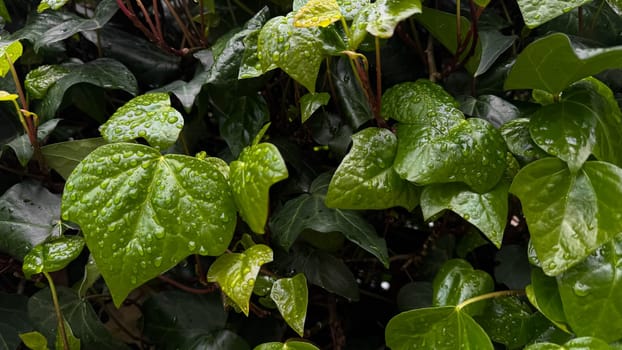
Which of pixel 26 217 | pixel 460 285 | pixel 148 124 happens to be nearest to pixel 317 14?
pixel 148 124

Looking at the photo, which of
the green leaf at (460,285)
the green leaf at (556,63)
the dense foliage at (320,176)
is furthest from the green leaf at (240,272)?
the green leaf at (556,63)

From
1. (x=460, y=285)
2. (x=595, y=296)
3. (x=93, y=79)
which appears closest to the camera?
(x=595, y=296)

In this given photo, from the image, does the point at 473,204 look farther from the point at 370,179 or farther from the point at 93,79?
the point at 93,79

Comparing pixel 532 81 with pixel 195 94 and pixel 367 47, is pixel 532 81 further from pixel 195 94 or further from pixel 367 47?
pixel 195 94

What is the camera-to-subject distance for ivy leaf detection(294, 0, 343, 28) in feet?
1.78

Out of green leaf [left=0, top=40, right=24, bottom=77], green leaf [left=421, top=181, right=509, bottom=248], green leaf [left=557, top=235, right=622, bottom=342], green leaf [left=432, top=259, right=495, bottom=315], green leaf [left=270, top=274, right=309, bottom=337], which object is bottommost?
green leaf [left=432, top=259, right=495, bottom=315]

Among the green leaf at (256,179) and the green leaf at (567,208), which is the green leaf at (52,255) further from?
the green leaf at (567,208)

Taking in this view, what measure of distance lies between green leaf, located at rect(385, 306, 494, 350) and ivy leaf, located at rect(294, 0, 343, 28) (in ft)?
1.08

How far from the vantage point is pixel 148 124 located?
1.95 ft

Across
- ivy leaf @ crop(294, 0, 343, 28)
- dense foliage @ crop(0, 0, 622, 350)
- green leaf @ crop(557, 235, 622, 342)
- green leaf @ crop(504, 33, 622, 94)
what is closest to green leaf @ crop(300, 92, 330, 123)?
dense foliage @ crop(0, 0, 622, 350)

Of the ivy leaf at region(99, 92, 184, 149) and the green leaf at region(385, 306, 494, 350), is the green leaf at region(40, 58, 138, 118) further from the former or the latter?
the green leaf at region(385, 306, 494, 350)

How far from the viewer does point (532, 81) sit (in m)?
0.56

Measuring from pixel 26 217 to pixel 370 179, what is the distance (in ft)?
1.56

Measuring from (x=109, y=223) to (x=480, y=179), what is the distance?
0.40 m
